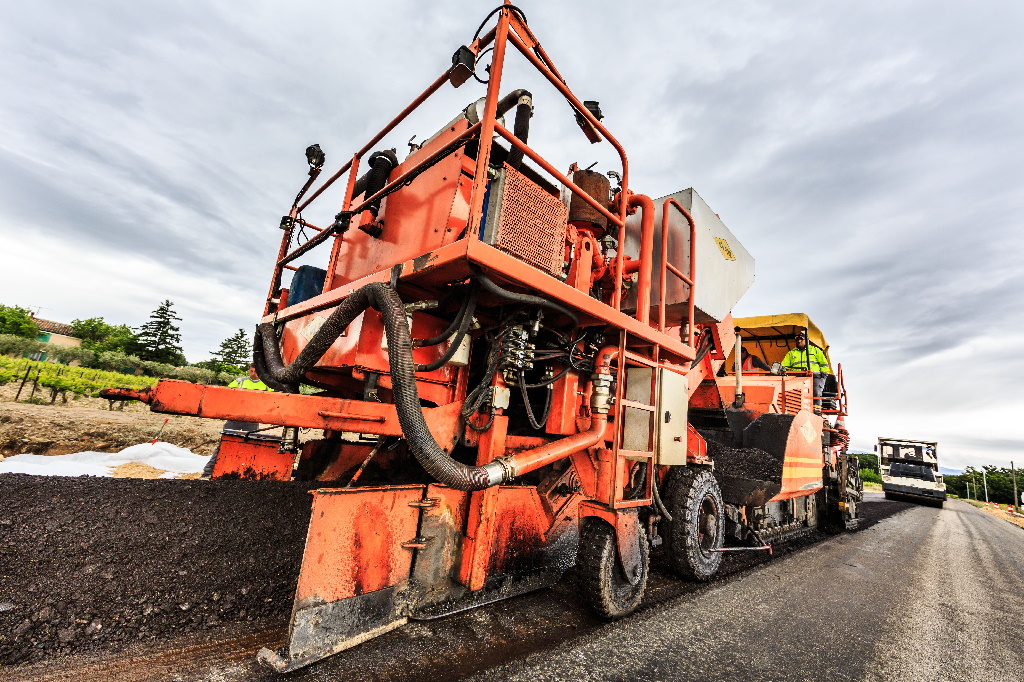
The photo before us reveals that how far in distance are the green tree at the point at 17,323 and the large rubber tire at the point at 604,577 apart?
2456 inches

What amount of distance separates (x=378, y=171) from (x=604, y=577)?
3.23 m

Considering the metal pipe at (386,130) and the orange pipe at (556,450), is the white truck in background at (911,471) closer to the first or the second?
the orange pipe at (556,450)

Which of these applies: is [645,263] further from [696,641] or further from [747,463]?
[747,463]

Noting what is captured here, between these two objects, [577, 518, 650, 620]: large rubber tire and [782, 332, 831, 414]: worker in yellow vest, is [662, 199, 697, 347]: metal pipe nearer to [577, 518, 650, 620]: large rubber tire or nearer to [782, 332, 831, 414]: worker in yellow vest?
[577, 518, 650, 620]: large rubber tire

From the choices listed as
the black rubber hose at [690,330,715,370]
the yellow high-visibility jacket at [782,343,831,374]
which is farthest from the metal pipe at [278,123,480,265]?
the yellow high-visibility jacket at [782,343,831,374]

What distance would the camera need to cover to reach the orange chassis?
2113mm

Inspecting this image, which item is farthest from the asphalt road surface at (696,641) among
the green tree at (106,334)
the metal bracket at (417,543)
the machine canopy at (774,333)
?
the green tree at (106,334)

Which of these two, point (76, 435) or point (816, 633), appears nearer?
point (816, 633)

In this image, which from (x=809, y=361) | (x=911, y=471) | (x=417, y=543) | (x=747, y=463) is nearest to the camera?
(x=417, y=543)

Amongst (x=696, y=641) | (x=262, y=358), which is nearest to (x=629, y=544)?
(x=696, y=641)

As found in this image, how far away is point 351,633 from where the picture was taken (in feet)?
6.83

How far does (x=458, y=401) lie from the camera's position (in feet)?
9.36

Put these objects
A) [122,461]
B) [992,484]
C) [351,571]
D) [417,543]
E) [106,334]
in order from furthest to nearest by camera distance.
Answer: [106,334] → [992,484] → [122,461] → [417,543] → [351,571]

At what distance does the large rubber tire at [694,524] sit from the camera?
3.75m
